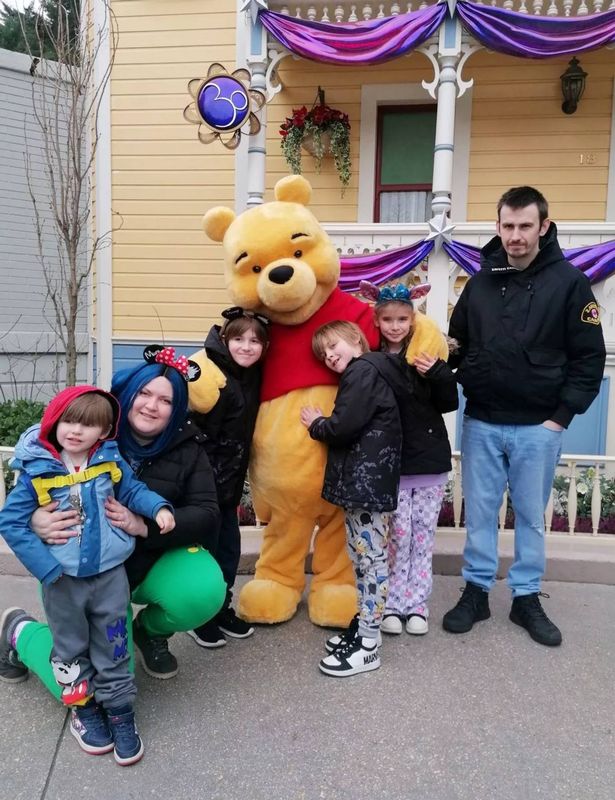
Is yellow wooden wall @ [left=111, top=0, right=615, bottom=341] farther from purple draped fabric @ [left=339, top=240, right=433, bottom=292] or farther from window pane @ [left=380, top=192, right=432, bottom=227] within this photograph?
purple draped fabric @ [left=339, top=240, right=433, bottom=292]

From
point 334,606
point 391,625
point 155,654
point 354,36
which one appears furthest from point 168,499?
point 354,36

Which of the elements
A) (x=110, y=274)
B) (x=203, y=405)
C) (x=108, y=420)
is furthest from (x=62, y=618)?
(x=110, y=274)

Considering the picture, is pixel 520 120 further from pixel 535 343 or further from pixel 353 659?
pixel 353 659

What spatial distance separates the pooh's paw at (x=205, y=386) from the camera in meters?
2.77

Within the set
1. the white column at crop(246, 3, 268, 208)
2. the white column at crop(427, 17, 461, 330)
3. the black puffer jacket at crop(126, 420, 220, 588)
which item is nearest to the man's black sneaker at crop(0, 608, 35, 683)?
the black puffer jacket at crop(126, 420, 220, 588)

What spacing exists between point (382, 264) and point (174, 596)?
393cm

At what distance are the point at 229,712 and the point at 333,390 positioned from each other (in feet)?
4.74

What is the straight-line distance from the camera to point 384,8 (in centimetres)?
594

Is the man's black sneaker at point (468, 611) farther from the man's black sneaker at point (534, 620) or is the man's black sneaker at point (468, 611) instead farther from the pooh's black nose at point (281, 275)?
the pooh's black nose at point (281, 275)

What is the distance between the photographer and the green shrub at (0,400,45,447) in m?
6.07

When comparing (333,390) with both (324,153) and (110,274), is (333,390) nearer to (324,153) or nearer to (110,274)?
(324,153)

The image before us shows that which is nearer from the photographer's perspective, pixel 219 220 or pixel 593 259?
pixel 219 220

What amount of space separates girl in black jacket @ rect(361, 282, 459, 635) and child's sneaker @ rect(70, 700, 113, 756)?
4.56ft

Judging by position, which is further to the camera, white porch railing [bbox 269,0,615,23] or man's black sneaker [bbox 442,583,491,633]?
white porch railing [bbox 269,0,615,23]
